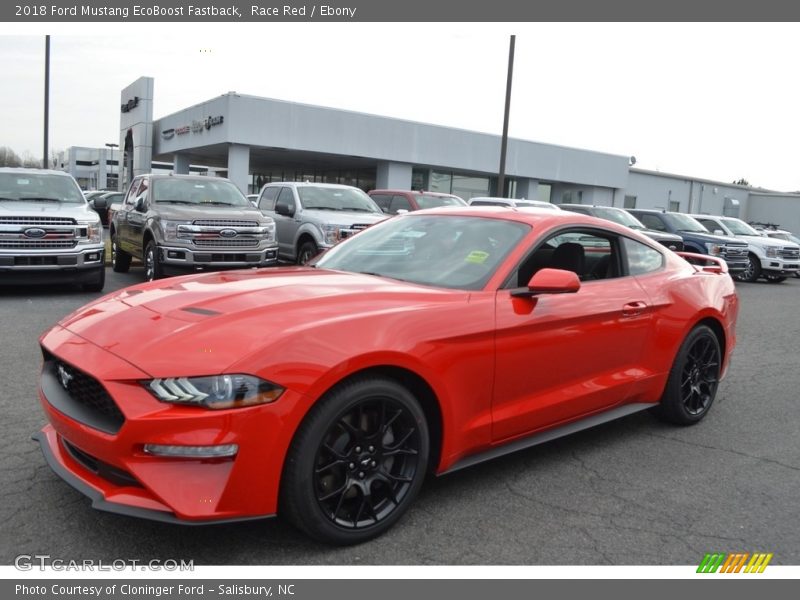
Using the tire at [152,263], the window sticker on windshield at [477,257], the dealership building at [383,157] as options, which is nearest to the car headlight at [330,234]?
the tire at [152,263]

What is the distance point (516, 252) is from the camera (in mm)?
3992

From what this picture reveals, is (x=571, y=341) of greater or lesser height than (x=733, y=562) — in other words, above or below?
above

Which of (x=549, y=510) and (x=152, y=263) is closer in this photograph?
(x=549, y=510)

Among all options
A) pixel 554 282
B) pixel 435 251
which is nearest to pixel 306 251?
pixel 435 251

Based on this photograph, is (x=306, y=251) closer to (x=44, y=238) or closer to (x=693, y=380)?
(x=44, y=238)

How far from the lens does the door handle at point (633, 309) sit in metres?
4.45

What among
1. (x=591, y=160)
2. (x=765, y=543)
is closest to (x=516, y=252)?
(x=765, y=543)

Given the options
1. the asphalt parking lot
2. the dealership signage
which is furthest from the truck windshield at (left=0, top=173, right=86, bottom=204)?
the dealership signage

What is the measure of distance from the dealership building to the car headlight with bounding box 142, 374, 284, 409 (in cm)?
2699

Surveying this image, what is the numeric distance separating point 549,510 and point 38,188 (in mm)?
10115

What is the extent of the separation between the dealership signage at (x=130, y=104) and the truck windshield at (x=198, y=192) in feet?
123

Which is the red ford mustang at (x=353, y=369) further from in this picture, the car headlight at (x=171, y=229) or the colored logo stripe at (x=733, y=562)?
the car headlight at (x=171, y=229)

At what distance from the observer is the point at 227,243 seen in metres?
11.0

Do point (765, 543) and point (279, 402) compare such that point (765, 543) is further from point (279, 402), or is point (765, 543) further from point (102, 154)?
point (102, 154)
